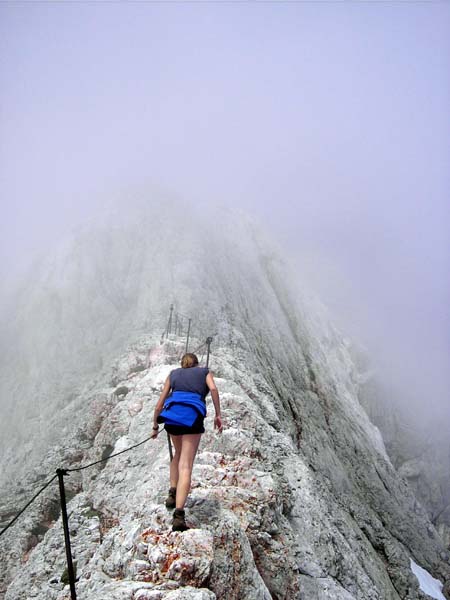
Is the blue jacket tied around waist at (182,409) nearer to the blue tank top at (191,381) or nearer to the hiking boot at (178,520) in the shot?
the blue tank top at (191,381)

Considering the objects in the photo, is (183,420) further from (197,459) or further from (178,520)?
(197,459)

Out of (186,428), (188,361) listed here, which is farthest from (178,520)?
(188,361)

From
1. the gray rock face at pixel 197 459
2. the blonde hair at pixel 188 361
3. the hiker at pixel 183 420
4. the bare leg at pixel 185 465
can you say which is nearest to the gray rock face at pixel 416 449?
the gray rock face at pixel 197 459

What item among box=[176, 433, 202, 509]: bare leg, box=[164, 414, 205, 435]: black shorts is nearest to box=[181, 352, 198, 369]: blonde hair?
box=[164, 414, 205, 435]: black shorts

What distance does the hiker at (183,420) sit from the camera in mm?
5907

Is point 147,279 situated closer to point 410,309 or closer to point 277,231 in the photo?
point 277,231

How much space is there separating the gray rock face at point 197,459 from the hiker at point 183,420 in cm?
50

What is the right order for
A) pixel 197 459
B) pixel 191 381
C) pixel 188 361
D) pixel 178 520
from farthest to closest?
1. pixel 197 459
2. pixel 188 361
3. pixel 191 381
4. pixel 178 520

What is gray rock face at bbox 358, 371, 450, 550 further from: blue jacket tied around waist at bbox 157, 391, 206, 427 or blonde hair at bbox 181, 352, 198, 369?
blue jacket tied around waist at bbox 157, 391, 206, 427

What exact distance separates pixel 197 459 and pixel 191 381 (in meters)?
3.66

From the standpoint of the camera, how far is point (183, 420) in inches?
238

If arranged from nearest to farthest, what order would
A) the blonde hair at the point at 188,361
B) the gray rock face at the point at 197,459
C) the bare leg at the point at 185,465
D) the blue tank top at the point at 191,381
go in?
the bare leg at the point at 185,465 < the blue tank top at the point at 191,381 < the gray rock face at the point at 197,459 < the blonde hair at the point at 188,361

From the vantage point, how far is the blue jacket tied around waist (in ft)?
19.9

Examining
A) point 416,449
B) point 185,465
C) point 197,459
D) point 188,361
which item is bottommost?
point 416,449
